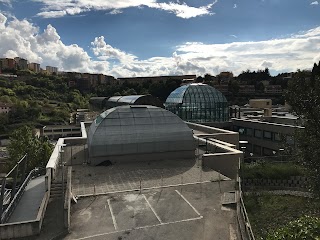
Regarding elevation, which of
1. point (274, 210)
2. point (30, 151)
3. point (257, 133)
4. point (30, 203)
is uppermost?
point (257, 133)

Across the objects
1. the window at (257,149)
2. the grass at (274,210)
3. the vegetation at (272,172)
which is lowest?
the window at (257,149)

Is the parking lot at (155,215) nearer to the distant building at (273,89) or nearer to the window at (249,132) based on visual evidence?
the window at (249,132)

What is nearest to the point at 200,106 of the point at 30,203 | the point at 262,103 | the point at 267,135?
the point at 267,135

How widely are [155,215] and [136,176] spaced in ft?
20.1

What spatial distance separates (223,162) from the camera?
2303 cm

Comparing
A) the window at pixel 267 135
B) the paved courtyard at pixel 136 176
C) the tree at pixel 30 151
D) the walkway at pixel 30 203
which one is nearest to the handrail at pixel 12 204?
the walkway at pixel 30 203

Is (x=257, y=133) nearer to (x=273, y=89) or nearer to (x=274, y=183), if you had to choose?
(x=274, y=183)

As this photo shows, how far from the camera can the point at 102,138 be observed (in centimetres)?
2330

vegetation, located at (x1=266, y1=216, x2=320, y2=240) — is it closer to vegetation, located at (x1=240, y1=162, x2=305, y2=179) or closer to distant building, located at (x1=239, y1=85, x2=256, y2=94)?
vegetation, located at (x1=240, y1=162, x2=305, y2=179)

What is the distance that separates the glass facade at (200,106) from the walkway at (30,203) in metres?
28.6

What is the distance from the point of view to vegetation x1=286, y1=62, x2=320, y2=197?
1195cm

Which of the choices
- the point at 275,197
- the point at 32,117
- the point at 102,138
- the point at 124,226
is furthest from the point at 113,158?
the point at 32,117

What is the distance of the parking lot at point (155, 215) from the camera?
1281 centimetres

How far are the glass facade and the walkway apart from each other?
2856 cm
